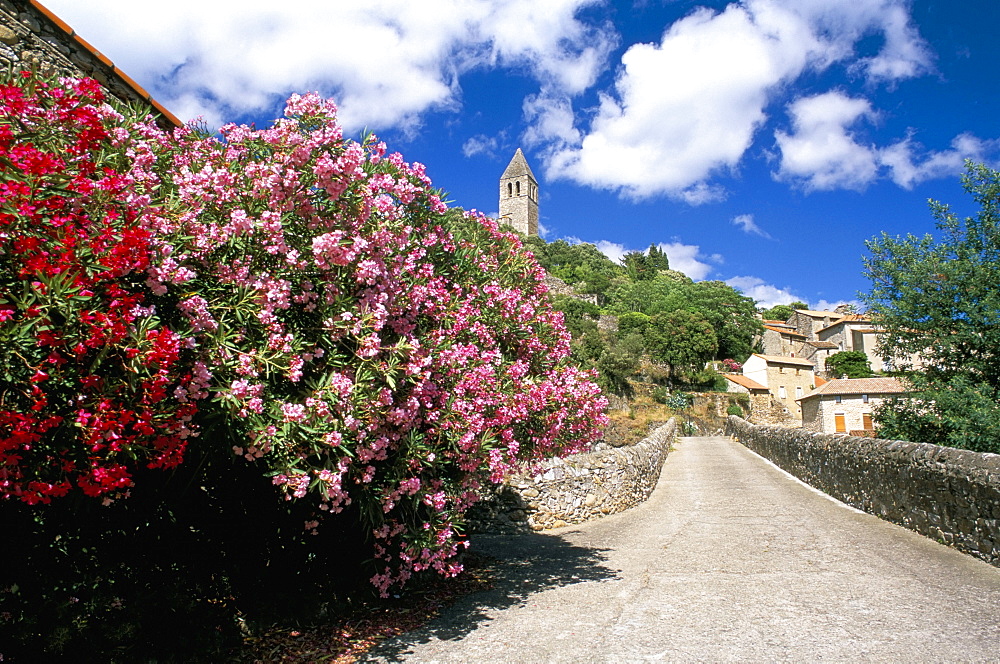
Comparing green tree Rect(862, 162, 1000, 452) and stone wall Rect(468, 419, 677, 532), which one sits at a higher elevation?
green tree Rect(862, 162, 1000, 452)

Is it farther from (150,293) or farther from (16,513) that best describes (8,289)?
(16,513)

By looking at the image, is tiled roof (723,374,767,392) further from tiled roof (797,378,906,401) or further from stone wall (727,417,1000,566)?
stone wall (727,417,1000,566)

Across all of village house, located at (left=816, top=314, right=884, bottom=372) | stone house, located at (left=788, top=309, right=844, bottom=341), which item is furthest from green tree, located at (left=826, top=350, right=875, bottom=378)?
stone house, located at (left=788, top=309, right=844, bottom=341)

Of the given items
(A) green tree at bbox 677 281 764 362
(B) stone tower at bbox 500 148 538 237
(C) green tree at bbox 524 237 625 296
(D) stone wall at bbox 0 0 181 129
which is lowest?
(D) stone wall at bbox 0 0 181 129

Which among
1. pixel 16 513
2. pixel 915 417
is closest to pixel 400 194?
pixel 16 513

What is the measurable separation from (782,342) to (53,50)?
87.8 meters

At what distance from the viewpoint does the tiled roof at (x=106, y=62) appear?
7.50 m

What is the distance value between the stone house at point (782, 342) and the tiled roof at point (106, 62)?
85.9 meters

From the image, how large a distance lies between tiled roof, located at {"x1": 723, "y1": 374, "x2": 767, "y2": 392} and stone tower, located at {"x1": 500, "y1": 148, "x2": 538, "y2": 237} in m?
75.3

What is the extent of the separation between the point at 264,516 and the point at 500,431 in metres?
2.74

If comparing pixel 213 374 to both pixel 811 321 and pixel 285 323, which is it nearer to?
pixel 285 323

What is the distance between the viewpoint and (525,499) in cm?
1339

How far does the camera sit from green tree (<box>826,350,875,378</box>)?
67.2 metres

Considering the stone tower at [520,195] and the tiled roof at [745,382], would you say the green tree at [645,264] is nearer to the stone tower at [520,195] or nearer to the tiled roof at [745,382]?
the stone tower at [520,195]
